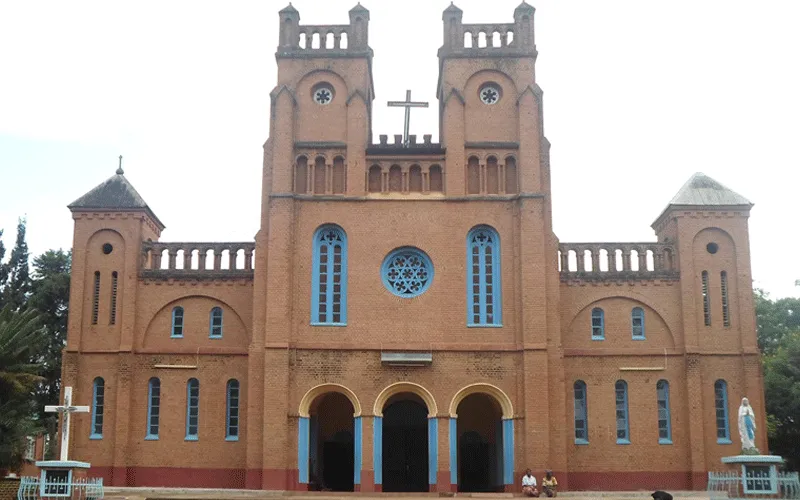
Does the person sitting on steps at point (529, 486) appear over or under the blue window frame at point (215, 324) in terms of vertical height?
under

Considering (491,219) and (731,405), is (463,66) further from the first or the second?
(731,405)

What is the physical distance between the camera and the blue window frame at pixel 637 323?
3612 cm

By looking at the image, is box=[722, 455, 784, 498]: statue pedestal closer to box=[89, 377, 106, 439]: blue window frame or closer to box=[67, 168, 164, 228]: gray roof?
box=[89, 377, 106, 439]: blue window frame

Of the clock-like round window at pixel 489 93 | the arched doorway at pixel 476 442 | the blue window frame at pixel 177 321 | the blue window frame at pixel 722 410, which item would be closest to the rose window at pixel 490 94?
the clock-like round window at pixel 489 93

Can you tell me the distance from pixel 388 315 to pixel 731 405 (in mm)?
12828

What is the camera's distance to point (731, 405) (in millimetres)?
34812

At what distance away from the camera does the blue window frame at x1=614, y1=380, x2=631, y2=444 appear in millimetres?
35094

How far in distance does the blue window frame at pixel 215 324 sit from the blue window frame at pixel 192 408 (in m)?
1.81

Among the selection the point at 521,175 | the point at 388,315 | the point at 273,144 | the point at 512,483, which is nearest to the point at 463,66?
the point at 521,175

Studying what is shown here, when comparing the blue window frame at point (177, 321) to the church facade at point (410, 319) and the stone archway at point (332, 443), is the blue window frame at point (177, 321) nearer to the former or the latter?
the church facade at point (410, 319)

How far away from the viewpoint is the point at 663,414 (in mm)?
35312

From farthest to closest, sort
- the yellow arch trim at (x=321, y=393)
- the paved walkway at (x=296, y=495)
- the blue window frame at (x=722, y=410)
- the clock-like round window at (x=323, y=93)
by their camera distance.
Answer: the clock-like round window at (x=323, y=93)
the blue window frame at (x=722, y=410)
the yellow arch trim at (x=321, y=393)
the paved walkway at (x=296, y=495)

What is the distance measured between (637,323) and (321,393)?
12.2 meters

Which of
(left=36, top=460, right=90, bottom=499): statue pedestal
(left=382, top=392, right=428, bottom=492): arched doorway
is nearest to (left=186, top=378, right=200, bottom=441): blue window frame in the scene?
(left=382, top=392, right=428, bottom=492): arched doorway
